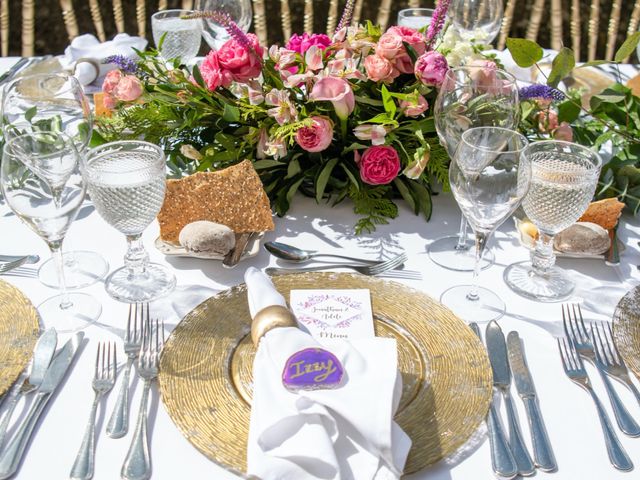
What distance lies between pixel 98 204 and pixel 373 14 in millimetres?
2053

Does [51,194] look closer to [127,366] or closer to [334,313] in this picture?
[127,366]

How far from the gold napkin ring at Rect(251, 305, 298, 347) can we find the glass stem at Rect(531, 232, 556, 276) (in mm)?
432

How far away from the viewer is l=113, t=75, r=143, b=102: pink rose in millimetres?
1186

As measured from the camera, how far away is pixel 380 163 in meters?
1.13

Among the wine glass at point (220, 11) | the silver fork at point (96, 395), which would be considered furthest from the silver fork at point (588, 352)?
the wine glass at point (220, 11)

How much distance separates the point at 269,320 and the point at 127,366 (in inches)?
7.6

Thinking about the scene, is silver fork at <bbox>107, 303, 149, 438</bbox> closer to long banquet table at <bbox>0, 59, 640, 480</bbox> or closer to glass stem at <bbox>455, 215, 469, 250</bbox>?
long banquet table at <bbox>0, 59, 640, 480</bbox>

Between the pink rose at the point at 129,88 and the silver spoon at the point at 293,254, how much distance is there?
15.4 inches

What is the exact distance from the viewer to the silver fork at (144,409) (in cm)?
68

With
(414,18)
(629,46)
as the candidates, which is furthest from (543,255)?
(414,18)

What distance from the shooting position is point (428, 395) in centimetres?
77

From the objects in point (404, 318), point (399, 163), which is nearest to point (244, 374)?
point (404, 318)

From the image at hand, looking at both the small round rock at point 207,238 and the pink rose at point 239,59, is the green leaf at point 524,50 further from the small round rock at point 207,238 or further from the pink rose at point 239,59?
the small round rock at point 207,238

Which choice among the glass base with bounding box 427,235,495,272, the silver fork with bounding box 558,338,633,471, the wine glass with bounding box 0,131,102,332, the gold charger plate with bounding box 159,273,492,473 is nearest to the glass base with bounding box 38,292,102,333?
the wine glass with bounding box 0,131,102,332
